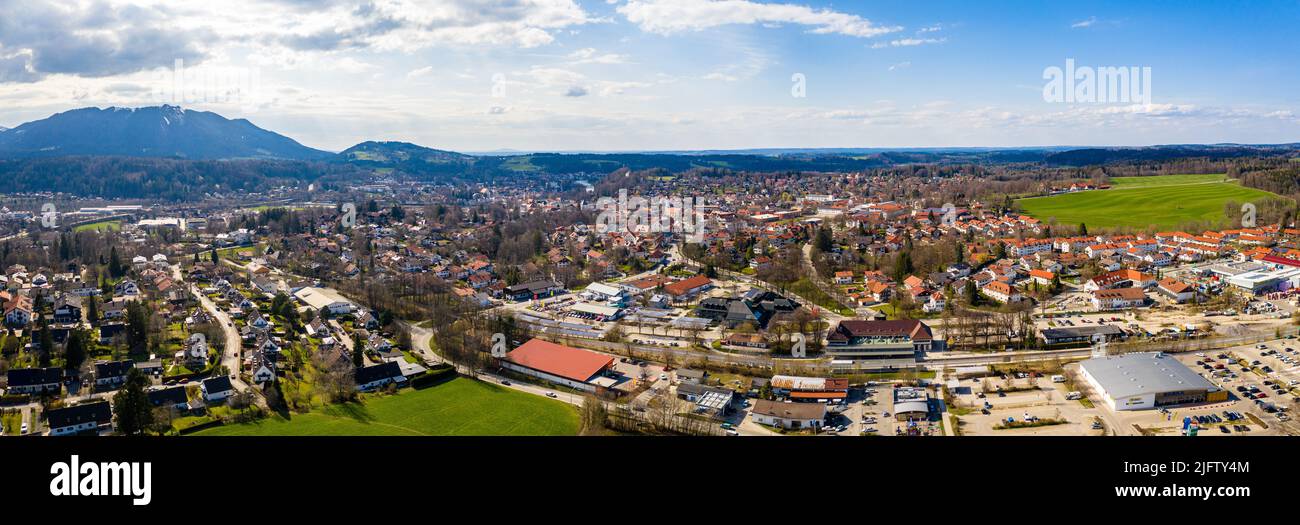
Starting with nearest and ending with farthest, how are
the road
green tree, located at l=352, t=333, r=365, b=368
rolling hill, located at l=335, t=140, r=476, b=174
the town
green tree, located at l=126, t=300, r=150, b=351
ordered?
1. the town
2. the road
3. green tree, located at l=352, t=333, r=365, b=368
4. green tree, located at l=126, t=300, r=150, b=351
5. rolling hill, located at l=335, t=140, r=476, b=174

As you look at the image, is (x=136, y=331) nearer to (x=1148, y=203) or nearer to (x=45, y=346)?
(x=45, y=346)

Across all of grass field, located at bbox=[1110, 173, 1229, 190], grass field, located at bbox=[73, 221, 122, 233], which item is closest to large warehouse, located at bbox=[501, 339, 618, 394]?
grass field, located at bbox=[73, 221, 122, 233]

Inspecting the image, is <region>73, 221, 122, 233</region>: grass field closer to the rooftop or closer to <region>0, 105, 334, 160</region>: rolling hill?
the rooftop

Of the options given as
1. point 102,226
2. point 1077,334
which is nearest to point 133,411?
point 1077,334
